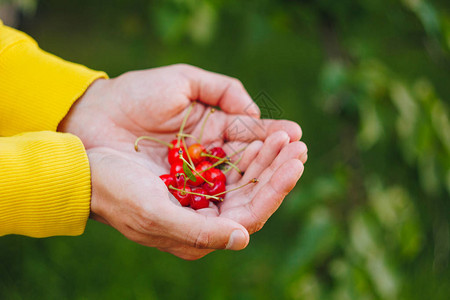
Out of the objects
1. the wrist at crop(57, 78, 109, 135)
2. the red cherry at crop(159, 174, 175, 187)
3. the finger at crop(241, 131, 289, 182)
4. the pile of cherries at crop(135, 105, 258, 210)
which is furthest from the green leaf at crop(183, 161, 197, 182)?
the wrist at crop(57, 78, 109, 135)

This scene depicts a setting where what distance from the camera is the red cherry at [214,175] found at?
5.91 feet

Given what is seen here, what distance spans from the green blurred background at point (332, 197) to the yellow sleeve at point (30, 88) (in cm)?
21

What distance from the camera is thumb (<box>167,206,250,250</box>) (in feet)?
4.33

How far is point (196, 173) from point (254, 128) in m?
0.30

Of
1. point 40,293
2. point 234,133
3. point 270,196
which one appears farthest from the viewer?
point 40,293

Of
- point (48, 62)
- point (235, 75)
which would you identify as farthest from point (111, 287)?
point (235, 75)

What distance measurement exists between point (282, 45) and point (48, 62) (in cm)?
354

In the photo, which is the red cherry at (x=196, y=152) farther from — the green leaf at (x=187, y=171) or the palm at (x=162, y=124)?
the green leaf at (x=187, y=171)

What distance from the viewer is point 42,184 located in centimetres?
153

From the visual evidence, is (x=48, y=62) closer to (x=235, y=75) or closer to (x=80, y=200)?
(x=80, y=200)

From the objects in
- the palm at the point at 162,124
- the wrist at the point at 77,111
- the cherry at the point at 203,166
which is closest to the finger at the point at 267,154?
the palm at the point at 162,124

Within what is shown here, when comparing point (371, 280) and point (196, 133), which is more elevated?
point (196, 133)

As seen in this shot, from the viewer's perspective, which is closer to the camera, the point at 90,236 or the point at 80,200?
the point at 80,200

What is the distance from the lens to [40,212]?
1.57m
